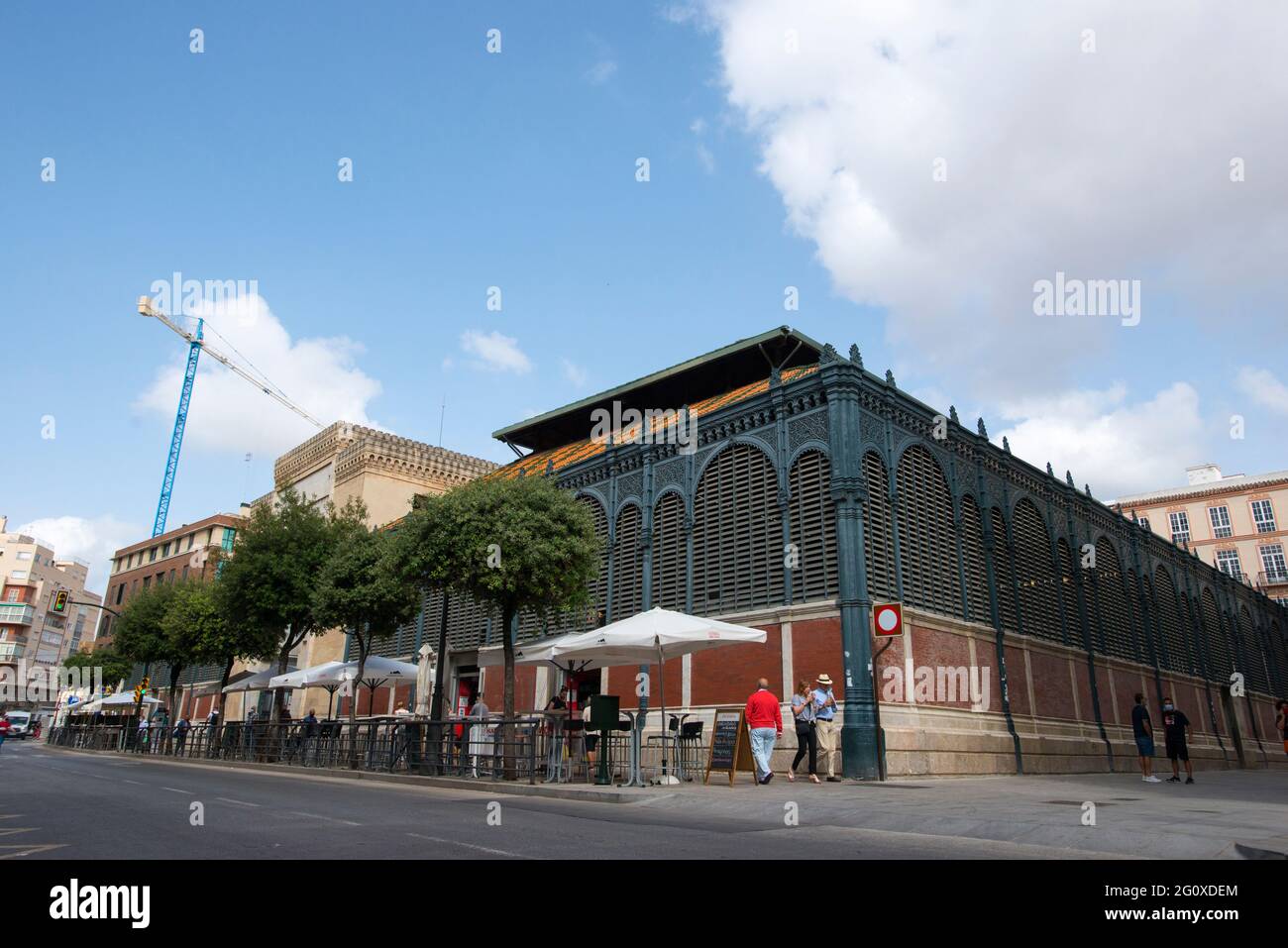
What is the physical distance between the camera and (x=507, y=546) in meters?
18.6

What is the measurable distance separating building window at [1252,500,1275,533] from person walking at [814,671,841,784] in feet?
194

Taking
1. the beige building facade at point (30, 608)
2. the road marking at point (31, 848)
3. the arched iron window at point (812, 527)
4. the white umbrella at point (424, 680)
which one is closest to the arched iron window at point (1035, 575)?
the arched iron window at point (812, 527)

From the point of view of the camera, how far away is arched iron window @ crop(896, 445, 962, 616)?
776 inches

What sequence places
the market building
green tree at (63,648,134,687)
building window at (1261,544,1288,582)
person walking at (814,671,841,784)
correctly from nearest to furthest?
person walking at (814,671,841,784)
the market building
green tree at (63,648,134,687)
building window at (1261,544,1288,582)

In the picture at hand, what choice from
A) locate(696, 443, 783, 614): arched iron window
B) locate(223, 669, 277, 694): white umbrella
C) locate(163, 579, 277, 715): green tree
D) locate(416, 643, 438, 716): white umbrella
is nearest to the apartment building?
locate(163, 579, 277, 715): green tree

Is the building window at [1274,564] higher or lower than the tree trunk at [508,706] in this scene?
higher

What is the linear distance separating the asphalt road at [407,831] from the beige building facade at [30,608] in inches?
4016

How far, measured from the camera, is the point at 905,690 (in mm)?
17938

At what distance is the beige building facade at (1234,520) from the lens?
59.2 meters

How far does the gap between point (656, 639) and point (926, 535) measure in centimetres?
855

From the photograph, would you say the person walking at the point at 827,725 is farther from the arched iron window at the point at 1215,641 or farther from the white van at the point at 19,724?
the white van at the point at 19,724

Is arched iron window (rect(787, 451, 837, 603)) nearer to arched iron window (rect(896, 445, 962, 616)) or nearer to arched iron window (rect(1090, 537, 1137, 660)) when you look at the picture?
arched iron window (rect(896, 445, 962, 616))
